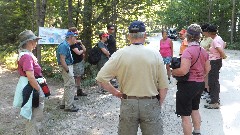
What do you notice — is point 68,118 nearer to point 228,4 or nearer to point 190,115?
point 190,115

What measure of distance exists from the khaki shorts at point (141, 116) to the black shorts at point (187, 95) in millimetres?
1422

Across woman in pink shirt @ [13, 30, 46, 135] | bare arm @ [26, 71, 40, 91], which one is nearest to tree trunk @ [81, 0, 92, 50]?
woman in pink shirt @ [13, 30, 46, 135]

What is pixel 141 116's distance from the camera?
3580mm

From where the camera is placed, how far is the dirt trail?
6.11m

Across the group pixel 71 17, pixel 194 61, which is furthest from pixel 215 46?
pixel 71 17

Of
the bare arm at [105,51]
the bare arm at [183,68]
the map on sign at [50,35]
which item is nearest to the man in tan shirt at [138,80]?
the bare arm at [183,68]

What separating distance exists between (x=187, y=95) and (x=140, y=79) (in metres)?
1.67

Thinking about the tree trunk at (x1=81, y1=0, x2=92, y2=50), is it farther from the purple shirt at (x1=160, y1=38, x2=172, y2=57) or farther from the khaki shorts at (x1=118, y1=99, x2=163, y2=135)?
the khaki shorts at (x1=118, y1=99, x2=163, y2=135)

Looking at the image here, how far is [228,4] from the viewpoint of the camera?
2861 cm

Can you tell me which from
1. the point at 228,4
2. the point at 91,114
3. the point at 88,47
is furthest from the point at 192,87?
the point at 228,4

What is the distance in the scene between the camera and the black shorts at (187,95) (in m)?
4.96

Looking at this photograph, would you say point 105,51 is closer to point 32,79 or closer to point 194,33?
point 194,33

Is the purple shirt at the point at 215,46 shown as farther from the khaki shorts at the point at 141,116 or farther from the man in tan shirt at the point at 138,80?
the khaki shorts at the point at 141,116

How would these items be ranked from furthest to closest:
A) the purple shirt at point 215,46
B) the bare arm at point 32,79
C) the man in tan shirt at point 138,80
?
the purple shirt at point 215,46 → the bare arm at point 32,79 → the man in tan shirt at point 138,80
